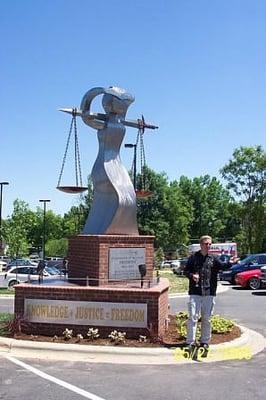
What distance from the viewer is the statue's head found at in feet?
44.2

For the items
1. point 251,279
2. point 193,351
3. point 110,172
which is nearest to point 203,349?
point 193,351

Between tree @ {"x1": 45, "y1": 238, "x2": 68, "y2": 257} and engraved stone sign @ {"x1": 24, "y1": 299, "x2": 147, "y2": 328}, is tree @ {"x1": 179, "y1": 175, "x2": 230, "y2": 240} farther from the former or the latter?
engraved stone sign @ {"x1": 24, "y1": 299, "x2": 147, "y2": 328}

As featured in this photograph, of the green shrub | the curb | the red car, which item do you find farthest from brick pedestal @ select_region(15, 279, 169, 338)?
the red car

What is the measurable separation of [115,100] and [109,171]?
171 cm

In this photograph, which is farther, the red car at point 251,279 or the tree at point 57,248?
the tree at point 57,248

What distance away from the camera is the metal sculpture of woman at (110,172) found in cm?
1304

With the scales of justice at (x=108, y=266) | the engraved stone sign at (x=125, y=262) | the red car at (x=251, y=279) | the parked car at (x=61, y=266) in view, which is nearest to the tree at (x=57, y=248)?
the parked car at (x=61, y=266)

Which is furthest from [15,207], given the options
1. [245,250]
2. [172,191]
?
[245,250]

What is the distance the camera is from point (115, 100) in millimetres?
13516

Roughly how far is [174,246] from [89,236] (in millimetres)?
59530

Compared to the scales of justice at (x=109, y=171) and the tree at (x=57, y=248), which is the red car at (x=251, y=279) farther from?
the tree at (x=57, y=248)

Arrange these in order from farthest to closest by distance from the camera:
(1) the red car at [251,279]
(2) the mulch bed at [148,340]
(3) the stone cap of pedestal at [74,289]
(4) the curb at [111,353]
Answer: (1) the red car at [251,279] < (3) the stone cap of pedestal at [74,289] < (2) the mulch bed at [148,340] < (4) the curb at [111,353]

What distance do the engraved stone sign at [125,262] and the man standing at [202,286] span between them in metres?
3.27

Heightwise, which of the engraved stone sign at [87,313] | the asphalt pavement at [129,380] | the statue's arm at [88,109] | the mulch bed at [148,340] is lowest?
the asphalt pavement at [129,380]
